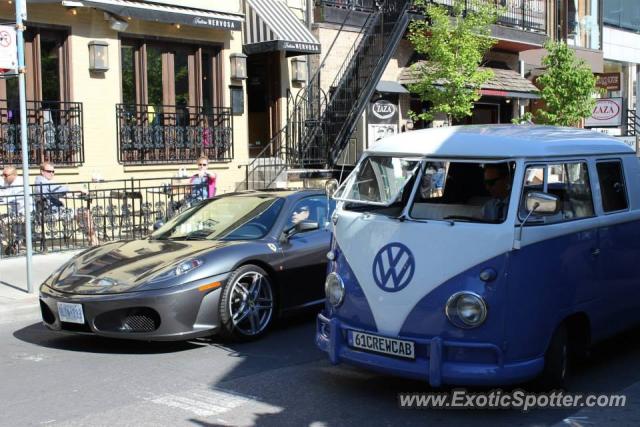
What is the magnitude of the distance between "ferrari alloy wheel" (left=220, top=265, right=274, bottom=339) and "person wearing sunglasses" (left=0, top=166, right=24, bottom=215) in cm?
709

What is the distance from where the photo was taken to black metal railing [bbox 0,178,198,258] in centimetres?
1356

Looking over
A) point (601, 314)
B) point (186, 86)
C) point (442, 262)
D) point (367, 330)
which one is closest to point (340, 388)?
point (367, 330)

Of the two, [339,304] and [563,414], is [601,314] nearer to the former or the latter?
[563,414]

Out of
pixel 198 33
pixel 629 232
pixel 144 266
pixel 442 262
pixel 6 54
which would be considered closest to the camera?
pixel 442 262

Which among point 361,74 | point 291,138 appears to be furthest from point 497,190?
point 361,74

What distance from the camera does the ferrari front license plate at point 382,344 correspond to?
564cm

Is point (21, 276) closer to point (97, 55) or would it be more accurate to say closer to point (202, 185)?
point (202, 185)

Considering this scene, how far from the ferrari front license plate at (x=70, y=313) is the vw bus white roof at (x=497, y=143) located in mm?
2958

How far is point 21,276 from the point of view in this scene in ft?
38.6

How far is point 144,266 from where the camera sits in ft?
24.7

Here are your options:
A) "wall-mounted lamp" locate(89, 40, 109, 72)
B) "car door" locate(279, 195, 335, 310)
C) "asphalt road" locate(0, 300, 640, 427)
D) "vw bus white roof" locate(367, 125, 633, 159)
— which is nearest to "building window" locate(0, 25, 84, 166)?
"wall-mounted lamp" locate(89, 40, 109, 72)

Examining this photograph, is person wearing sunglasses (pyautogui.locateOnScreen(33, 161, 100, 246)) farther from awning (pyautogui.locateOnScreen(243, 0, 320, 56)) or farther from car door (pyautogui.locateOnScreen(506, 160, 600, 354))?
car door (pyautogui.locateOnScreen(506, 160, 600, 354))

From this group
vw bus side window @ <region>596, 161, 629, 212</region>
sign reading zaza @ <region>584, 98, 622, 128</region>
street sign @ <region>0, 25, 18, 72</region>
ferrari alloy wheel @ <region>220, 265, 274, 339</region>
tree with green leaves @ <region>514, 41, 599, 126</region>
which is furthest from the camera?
tree with green leaves @ <region>514, 41, 599, 126</region>

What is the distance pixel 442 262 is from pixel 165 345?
334 centimetres
